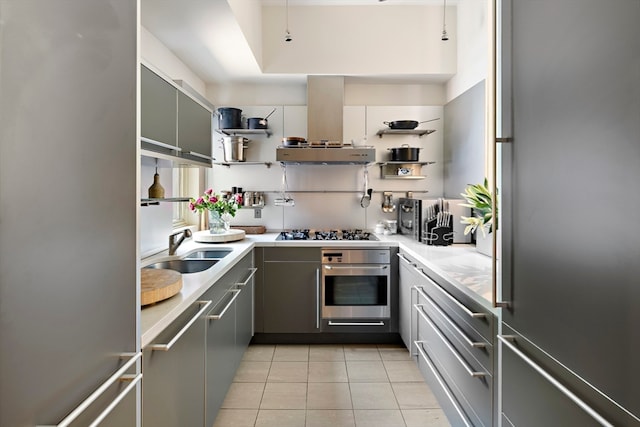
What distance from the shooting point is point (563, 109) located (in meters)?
0.91

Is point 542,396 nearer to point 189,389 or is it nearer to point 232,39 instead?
point 189,389

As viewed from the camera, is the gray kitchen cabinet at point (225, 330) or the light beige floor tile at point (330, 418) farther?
the light beige floor tile at point (330, 418)

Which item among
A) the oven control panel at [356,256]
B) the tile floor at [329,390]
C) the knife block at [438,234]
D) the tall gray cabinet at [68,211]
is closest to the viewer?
the tall gray cabinet at [68,211]

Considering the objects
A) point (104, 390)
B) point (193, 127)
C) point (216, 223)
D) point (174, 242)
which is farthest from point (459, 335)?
point (216, 223)

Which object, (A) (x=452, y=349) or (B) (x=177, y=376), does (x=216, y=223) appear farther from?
(A) (x=452, y=349)

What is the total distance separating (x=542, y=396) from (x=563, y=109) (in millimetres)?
850

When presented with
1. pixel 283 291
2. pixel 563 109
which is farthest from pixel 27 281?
pixel 283 291

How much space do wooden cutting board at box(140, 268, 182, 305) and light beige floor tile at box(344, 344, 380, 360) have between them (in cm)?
183

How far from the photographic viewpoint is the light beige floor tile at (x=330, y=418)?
76.5 inches

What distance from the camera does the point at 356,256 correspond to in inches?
115

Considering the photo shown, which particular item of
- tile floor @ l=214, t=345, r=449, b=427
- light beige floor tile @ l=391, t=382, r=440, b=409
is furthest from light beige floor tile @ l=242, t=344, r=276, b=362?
light beige floor tile @ l=391, t=382, r=440, b=409

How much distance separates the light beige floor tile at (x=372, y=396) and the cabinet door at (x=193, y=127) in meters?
1.89

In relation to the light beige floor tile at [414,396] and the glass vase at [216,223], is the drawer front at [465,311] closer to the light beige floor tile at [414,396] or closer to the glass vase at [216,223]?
the light beige floor tile at [414,396]

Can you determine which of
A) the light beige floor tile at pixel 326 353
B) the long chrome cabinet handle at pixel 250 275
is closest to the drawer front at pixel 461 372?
the light beige floor tile at pixel 326 353
